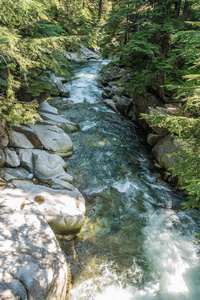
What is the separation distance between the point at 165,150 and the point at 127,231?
15.5 ft

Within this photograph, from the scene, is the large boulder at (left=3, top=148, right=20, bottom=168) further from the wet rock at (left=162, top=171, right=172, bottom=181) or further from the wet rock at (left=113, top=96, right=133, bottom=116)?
the wet rock at (left=113, top=96, right=133, bottom=116)

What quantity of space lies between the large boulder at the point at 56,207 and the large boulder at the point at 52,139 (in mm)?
2792

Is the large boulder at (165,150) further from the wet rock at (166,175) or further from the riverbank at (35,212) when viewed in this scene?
the riverbank at (35,212)

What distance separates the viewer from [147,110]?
1086 cm

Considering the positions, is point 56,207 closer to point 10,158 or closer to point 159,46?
point 10,158

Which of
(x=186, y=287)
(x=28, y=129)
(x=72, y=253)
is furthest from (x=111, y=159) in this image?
(x=186, y=287)

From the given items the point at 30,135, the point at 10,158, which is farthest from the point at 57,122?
the point at 10,158

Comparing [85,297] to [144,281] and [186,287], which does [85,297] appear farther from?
[186,287]

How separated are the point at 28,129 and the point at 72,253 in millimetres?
5368

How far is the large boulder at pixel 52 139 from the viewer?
821 cm

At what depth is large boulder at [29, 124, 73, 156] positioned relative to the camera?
8.21 m

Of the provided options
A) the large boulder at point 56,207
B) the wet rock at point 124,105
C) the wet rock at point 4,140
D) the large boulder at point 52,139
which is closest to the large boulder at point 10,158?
the wet rock at point 4,140

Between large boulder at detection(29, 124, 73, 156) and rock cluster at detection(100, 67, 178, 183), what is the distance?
445 cm

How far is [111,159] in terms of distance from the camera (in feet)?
30.7
